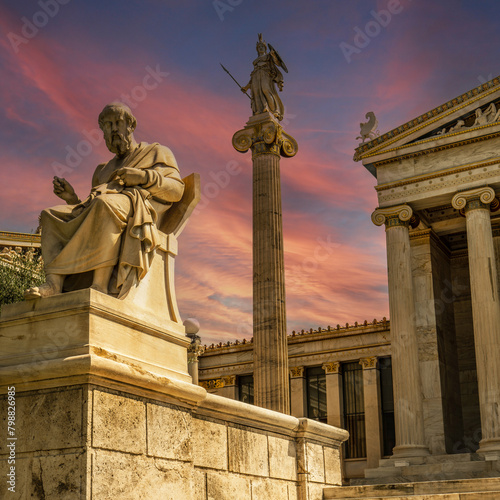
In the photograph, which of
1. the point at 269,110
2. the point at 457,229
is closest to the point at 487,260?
the point at 457,229

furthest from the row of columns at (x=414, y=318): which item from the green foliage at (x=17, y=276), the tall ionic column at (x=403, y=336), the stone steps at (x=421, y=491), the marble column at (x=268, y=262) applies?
the green foliage at (x=17, y=276)

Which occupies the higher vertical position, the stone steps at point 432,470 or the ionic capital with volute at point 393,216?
the ionic capital with volute at point 393,216

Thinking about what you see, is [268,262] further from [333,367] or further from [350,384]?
[350,384]

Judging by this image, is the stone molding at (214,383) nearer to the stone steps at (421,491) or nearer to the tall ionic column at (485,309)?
the tall ionic column at (485,309)

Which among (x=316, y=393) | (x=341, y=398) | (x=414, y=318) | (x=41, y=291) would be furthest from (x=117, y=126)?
(x=316, y=393)

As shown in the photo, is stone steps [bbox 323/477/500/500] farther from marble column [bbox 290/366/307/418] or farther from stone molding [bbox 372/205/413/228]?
marble column [bbox 290/366/307/418]

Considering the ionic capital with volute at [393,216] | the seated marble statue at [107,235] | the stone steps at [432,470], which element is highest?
the ionic capital with volute at [393,216]

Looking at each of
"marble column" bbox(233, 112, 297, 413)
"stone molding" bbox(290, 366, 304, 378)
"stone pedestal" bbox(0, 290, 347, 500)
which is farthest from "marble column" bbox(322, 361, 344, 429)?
A: "stone pedestal" bbox(0, 290, 347, 500)

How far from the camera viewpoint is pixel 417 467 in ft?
76.8

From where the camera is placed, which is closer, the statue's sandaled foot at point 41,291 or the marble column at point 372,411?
the statue's sandaled foot at point 41,291

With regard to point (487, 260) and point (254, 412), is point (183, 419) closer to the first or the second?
point (254, 412)

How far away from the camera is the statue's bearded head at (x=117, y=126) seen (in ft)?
25.7

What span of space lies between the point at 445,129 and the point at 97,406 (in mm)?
23109

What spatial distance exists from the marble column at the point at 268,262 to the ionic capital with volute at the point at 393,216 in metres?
3.75
